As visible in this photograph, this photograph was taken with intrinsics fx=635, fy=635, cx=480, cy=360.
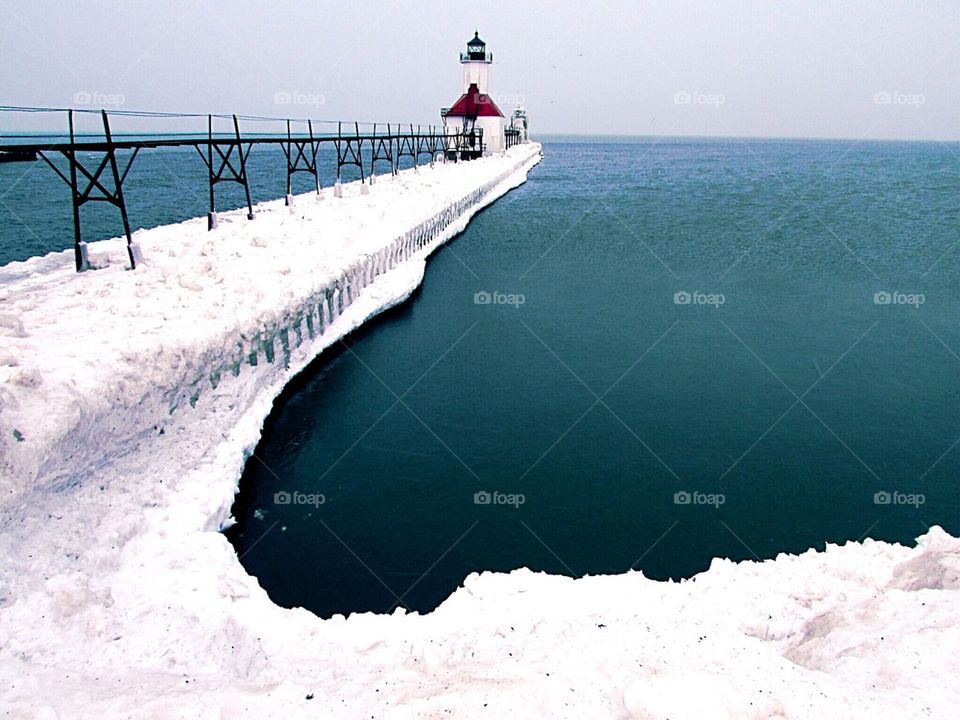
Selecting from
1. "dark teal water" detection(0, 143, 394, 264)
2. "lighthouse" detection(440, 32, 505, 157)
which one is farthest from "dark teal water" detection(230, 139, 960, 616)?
"lighthouse" detection(440, 32, 505, 157)

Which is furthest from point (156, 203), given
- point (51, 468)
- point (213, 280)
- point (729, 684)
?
point (729, 684)

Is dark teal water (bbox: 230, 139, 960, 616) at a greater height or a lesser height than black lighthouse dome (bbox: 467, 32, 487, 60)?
lesser

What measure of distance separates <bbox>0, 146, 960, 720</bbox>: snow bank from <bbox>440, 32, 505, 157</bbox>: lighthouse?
6457cm

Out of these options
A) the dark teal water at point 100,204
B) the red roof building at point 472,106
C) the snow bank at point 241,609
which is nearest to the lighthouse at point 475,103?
the red roof building at point 472,106

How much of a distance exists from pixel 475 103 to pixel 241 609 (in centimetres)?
7386

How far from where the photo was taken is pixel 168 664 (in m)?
8.27

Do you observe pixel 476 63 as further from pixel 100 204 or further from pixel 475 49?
pixel 100 204

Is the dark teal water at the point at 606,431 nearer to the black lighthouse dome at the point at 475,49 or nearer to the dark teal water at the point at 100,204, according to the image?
the dark teal water at the point at 100,204

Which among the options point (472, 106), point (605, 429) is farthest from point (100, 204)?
point (605, 429)

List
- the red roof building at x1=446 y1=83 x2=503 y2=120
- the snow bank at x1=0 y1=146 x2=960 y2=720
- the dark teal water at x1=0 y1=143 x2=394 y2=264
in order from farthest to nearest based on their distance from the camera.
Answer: the red roof building at x1=446 y1=83 x2=503 y2=120
the dark teal water at x1=0 y1=143 x2=394 y2=264
the snow bank at x1=0 y1=146 x2=960 y2=720

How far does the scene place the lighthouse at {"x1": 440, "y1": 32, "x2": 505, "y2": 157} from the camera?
74.5 meters

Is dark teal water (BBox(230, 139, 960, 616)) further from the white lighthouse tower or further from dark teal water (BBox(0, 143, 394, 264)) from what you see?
the white lighthouse tower

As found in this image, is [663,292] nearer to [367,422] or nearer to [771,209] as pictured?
[367,422]

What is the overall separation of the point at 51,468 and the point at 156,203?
44955 mm
